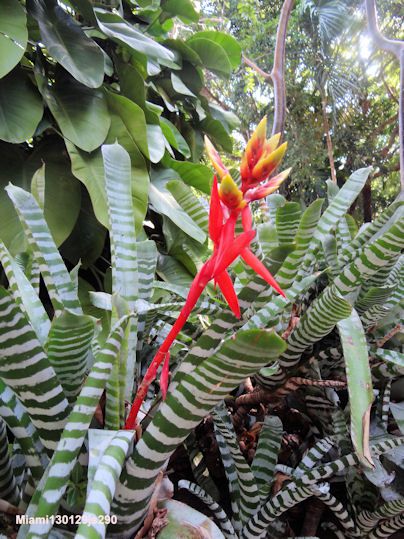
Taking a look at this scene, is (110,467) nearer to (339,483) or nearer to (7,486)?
(7,486)

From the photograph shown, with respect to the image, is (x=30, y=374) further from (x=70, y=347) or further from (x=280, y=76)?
(x=280, y=76)

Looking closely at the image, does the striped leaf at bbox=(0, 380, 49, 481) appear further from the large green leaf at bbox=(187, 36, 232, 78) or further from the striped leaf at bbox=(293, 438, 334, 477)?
the large green leaf at bbox=(187, 36, 232, 78)

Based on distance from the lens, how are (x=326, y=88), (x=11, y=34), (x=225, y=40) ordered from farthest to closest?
(x=326, y=88) → (x=225, y=40) → (x=11, y=34)

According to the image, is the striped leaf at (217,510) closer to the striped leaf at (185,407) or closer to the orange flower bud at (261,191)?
the striped leaf at (185,407)

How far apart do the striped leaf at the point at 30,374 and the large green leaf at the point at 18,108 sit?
2.67 ft

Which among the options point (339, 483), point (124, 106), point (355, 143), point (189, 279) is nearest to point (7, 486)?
point (339, 483)

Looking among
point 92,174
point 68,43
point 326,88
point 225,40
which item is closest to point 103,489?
point 92,174

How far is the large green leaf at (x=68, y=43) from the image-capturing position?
101 centimetres

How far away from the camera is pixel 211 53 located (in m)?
1.79

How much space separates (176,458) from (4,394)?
26cm

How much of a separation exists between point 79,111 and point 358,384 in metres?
0.98

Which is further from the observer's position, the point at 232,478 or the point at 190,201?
the point at 190,201

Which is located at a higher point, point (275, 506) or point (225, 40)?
point (225, 40)

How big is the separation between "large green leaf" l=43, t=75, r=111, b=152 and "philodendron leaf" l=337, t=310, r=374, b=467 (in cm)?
80
